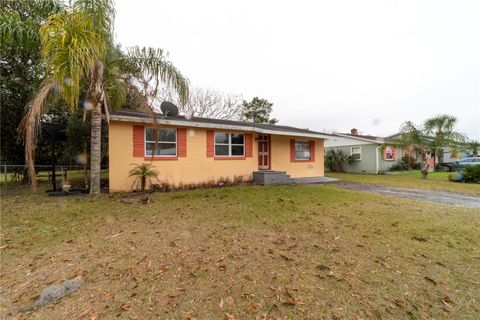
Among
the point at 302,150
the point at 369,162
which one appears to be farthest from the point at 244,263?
the point at 369,162

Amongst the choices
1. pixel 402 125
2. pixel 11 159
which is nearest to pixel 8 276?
pixel 11 159

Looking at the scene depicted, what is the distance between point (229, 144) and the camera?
1102 centimetres

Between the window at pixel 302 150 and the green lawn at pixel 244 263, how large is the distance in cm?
834

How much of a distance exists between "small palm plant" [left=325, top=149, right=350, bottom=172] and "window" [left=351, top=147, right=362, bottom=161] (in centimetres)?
53

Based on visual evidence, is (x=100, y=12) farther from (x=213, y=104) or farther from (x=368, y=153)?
(x=368, y=153)

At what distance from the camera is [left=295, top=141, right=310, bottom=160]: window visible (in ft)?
45.0

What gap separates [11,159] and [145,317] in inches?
537

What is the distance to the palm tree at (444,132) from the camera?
14188 mm

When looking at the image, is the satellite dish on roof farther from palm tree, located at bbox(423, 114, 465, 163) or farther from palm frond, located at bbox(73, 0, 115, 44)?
palm tree, located at bbox(423, 114, 465, 163)

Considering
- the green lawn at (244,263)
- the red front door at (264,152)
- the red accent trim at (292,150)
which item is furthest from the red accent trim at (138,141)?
the red accent trim at (292,150)

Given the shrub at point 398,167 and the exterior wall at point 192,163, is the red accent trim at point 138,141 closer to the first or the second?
the exterior wall at point 192,163

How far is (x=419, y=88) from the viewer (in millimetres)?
17469

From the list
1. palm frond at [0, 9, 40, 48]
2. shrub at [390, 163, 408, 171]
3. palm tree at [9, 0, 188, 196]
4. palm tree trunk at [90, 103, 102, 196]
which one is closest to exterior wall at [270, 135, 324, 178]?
palm tree at [9, 0, 188, 196]

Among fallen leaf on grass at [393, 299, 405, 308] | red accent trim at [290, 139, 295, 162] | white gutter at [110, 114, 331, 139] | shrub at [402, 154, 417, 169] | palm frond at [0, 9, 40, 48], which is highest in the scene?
palm frond at [0, 9, 40, 48]
